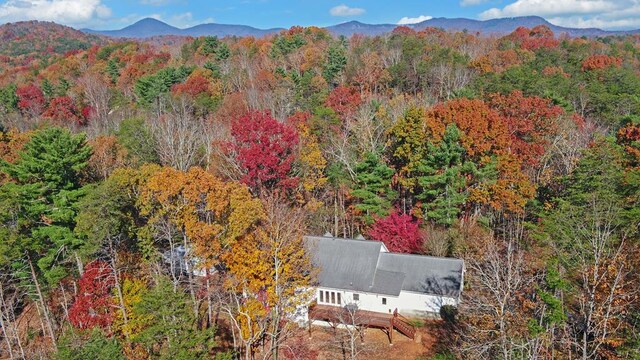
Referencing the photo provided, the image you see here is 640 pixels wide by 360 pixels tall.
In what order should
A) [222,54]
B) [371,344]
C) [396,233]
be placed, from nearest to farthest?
1. [371,344]
2. [396,233]
3. [222,54]

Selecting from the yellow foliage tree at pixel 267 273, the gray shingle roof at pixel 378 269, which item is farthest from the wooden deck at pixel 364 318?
the yellow foliage tree at pixel 267 273

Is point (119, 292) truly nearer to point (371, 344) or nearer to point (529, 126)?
point (371, 344)

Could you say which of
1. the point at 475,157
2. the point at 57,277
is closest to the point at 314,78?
the point at 475,157

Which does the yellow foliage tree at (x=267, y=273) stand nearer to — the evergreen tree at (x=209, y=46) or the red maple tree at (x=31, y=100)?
the red maple tree at (x=31, y=100)

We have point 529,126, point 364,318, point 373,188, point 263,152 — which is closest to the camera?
point 364,318

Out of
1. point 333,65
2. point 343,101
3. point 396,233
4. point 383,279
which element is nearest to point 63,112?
point 333,65

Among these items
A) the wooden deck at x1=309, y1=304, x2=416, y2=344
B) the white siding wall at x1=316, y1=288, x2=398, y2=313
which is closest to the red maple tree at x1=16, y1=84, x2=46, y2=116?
the wooden deck at x1=309, y1=304, x2=416, y2=344

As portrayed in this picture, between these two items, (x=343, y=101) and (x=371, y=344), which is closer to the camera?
(x=371, y=344)
